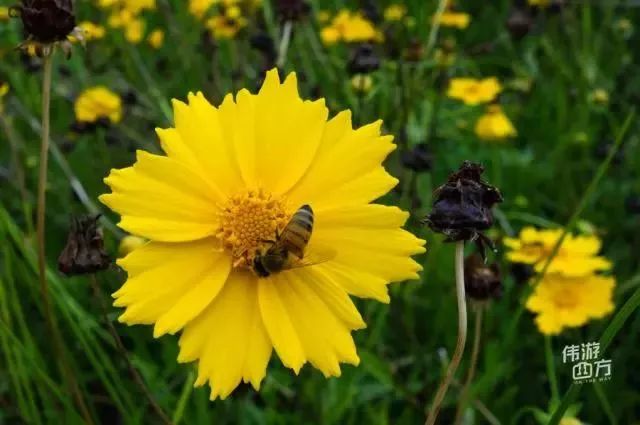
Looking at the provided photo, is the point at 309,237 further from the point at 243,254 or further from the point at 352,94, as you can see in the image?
the point at 352,94

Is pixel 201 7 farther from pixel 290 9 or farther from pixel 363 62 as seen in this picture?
pixel 363 62

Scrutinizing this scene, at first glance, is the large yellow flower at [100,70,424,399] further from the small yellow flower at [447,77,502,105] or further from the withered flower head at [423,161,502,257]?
the small yellow flower at [447,77,502,105]

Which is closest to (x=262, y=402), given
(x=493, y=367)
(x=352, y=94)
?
(x=493, y=367)

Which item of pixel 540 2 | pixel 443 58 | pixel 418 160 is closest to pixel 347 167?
pixel 418 160

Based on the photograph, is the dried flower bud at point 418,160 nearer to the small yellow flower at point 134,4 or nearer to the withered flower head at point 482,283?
the withered flower head at point 482,283

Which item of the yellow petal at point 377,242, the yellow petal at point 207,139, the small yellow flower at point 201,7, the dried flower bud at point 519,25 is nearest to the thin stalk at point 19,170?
the yellow petal at point 207,139

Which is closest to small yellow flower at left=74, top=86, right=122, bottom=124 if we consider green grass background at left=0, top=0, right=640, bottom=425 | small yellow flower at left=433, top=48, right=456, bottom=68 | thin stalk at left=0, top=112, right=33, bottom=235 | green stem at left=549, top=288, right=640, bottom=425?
green grass background at left=0, top=0, right=640, bottom=425
